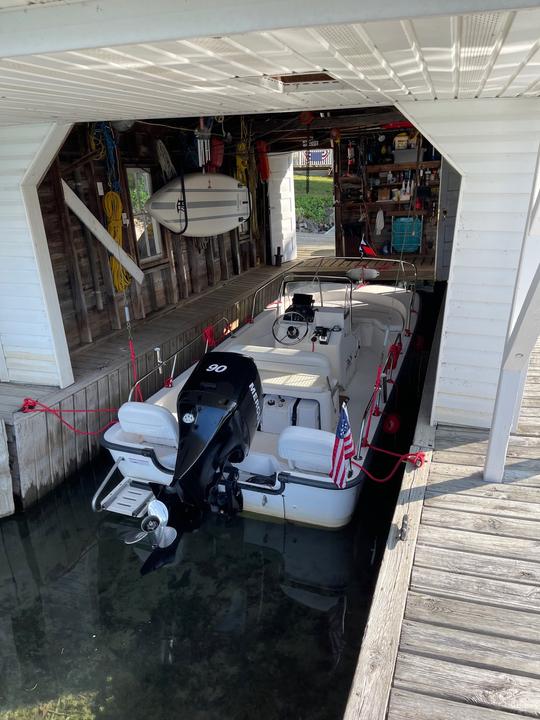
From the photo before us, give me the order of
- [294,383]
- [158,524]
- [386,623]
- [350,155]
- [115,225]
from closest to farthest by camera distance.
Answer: [386,623]
[158,524]
[294,383]
[115,225]
[350,155]

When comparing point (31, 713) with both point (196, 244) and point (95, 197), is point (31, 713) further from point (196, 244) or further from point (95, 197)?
point (196, 244)

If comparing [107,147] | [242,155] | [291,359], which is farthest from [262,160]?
[291,359]

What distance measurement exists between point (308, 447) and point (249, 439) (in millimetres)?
418

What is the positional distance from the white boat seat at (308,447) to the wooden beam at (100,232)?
3797mm

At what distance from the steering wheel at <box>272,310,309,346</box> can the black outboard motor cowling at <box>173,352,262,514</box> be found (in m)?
1.60

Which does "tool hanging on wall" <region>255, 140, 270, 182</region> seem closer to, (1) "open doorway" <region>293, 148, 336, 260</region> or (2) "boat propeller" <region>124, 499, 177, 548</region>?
(1) "open doorway" <region>293, 148, 336, 260</region>

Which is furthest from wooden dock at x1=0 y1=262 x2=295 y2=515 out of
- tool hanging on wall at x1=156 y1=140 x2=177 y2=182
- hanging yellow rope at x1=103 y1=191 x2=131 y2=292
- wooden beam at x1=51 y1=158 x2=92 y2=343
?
tool hanging on wall at x1=156 y1=140 x2=177 y2=182

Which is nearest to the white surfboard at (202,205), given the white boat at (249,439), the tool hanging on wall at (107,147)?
the tool hanging on wall at (107,147)

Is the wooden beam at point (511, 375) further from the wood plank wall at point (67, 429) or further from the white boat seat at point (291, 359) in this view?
the wood plank wall at point (67, 429)

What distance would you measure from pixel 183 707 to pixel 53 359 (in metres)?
3.18

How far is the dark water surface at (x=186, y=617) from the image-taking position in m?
3.01

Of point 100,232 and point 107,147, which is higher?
point 107,147

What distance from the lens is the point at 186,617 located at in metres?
3.55

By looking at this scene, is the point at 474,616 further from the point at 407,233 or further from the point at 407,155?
the point at 407,155
